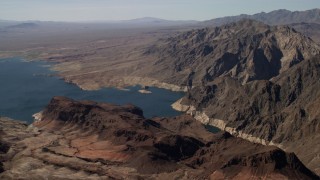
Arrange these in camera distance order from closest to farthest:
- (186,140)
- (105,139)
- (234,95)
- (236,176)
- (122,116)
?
(236,176), (186,140), (105,139), (122,116), (234,95)

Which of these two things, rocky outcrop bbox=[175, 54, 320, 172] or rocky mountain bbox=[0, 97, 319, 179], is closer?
rocky mountain bbox=[0, 97, 319, 179]

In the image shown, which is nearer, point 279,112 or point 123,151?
point 123,151

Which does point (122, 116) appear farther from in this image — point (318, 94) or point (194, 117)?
point (318, 94)

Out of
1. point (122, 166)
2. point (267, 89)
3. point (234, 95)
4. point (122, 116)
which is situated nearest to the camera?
point (122, 166)

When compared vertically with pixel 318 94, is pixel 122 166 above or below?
below

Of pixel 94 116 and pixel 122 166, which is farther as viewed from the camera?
pixel 94 116

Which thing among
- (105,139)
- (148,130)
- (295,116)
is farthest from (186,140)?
(295,116)

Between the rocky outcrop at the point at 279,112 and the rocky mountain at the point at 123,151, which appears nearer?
the rocky mountain at the point at 123,151
